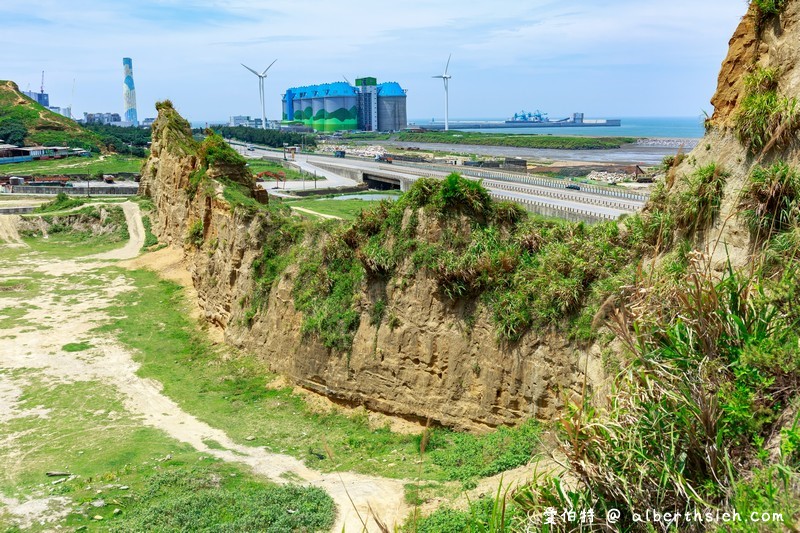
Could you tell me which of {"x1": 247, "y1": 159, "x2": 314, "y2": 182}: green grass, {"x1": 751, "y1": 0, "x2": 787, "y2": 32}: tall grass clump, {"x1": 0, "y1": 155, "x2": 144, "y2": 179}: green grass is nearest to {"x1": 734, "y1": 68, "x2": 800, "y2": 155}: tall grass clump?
{"x1": 751, "y1": 0, "x2": 787, "y2": 32}: tall grass clump

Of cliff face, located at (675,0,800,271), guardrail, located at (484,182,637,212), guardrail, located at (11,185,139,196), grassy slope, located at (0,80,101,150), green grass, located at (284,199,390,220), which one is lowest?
green grass, located at (284,199,390,220)

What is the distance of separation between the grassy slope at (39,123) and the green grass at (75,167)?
48.3ft

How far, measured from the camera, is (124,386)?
26844 mm

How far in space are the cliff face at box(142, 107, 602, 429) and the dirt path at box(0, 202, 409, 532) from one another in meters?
3.97

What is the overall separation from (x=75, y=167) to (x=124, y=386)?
3802 inches

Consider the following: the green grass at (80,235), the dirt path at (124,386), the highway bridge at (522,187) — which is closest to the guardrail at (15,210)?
the green grass at (80,235)

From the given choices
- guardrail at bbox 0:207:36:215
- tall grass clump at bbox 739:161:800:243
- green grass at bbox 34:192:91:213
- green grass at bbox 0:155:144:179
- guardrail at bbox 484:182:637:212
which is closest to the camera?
tall grass clump at bbox 739:161:800:243

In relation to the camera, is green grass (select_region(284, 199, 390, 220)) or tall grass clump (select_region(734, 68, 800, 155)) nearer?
tall grass clump (select_region(734, 68, 800, 155))

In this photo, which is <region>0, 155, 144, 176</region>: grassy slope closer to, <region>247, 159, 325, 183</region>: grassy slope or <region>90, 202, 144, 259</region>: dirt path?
<region>247, 159, 325, 183</region>: grassy slope

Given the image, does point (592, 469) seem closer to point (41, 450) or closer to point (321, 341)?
point (321, 341)

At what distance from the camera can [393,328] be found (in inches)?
884

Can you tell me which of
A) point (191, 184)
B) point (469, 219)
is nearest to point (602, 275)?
point (469, 219)

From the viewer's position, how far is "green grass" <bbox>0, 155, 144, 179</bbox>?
342 feet

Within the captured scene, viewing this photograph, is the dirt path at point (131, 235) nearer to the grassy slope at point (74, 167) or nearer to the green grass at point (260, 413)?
the green grass at point (260, 413)
